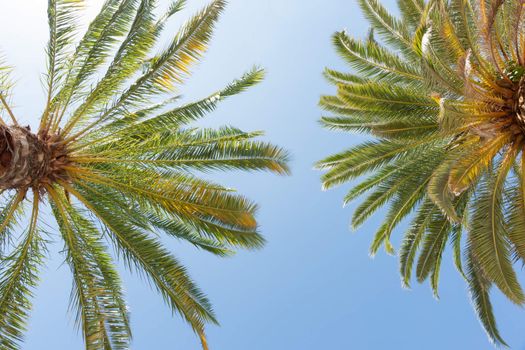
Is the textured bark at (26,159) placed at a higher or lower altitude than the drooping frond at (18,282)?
higher

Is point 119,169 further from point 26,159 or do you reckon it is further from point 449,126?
point 449,126

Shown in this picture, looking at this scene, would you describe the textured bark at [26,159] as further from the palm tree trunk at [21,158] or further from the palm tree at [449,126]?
the palm tree at [449,126]

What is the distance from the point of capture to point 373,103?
9055mm

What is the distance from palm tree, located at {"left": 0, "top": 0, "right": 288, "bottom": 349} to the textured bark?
23 mm

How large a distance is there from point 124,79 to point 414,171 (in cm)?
598

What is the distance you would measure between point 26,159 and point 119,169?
1432 mm

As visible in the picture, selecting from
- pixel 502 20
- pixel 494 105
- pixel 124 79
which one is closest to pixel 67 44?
pixel 124 79

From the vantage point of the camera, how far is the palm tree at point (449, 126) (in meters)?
8.12

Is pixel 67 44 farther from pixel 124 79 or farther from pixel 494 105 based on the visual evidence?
pixel 494 105

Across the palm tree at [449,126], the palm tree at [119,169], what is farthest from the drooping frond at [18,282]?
the palm tree at [449,126]

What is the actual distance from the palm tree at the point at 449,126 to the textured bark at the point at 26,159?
5367mm

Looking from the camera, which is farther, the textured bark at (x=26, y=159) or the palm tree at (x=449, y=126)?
the palm tree at (x=449, y=126)

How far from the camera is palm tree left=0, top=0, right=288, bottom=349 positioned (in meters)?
7.71

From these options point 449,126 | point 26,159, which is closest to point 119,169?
point 26,159
